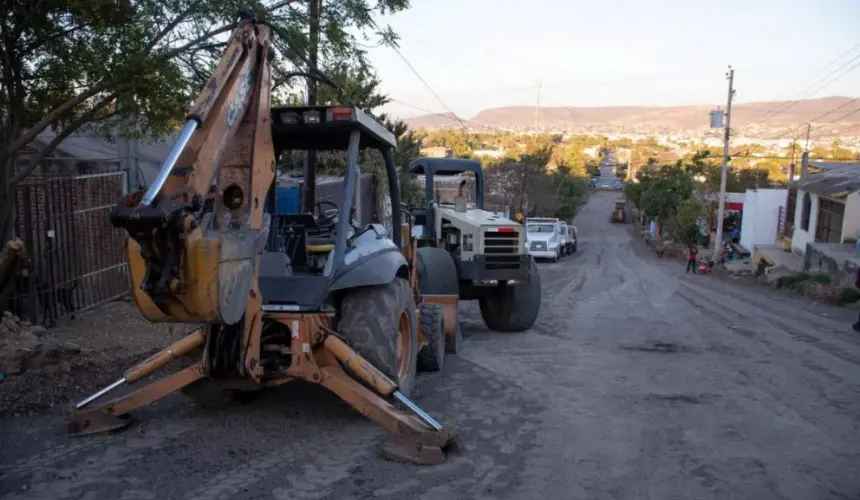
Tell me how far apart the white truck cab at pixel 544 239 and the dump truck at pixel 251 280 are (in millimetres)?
28643

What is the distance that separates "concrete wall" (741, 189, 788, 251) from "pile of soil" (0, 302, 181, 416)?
118ft

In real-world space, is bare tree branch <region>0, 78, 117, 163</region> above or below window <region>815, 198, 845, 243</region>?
above

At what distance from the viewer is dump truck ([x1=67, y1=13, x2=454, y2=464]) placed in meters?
4.16

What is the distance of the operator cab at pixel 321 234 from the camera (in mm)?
5684

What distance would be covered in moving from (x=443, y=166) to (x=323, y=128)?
586 cm

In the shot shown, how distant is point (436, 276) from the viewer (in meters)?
10.7

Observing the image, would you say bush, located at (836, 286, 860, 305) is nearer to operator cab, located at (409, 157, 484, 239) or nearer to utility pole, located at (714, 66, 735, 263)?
operator cab, located at (409, 157, 484, 239)

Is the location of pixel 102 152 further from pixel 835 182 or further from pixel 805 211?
pixel 805 211

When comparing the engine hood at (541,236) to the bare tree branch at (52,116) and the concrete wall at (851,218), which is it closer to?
the concrete wall at (851,218)

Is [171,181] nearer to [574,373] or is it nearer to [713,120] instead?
[574,373]

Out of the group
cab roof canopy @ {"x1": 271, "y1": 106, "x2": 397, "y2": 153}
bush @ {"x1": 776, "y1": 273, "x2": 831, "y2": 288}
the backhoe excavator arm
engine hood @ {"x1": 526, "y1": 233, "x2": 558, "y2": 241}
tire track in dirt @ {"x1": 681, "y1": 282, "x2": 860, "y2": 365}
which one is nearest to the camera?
the backhoe excavator arm

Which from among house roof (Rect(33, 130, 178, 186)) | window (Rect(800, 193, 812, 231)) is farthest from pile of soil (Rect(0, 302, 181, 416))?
window (Rect(800, 193, 812, 231))

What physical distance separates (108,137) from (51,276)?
95.7 inches

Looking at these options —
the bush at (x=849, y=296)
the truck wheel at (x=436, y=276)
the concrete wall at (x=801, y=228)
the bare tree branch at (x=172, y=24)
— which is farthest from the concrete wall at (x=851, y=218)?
the bare tree branch at (x=172, y=24)
